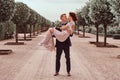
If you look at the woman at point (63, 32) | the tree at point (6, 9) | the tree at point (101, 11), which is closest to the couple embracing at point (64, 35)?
the woman at point (63, 32)

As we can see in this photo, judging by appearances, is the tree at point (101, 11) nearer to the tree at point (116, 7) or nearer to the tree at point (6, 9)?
the tree at point (6, 9)

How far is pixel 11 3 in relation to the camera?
25703 mm

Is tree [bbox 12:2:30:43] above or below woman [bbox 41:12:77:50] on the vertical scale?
above

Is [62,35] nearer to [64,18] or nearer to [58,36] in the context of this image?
[58,36]

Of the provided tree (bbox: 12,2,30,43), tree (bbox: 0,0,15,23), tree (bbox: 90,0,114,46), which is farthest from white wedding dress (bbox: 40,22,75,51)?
tree (bbox: 12,2,30,43)

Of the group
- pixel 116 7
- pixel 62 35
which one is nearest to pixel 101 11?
pixel 116 7

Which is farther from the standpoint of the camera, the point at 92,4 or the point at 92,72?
the point at 92,4

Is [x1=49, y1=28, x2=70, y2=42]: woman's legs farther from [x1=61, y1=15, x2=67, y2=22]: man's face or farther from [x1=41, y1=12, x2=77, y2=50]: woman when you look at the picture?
[x1=61, y1=15, x2=67, y2=22]: man's face

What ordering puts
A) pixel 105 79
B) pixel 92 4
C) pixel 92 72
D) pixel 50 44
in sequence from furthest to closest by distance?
pixel 92 4 → pixel 92 72 → pixel 50 44 → pixel 105 79

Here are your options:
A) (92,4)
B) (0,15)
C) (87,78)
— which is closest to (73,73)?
(87,78)

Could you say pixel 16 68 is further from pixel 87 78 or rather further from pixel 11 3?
pixel 11 3

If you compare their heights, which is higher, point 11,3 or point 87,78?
point 11,3

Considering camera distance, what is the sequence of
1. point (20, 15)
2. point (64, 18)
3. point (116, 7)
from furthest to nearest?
point (20, 15) → point (116, 7) → point (64, 18)

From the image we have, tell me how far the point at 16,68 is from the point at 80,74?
3128 millimetres
